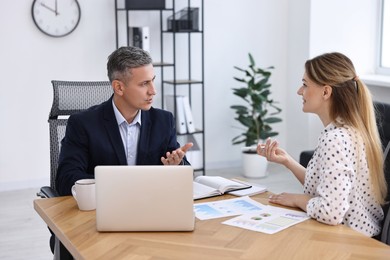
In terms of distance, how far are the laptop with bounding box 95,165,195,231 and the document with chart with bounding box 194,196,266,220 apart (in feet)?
0.64

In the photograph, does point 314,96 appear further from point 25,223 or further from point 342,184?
point 25,223

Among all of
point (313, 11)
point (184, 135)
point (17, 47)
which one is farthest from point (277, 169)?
point (17, 47)

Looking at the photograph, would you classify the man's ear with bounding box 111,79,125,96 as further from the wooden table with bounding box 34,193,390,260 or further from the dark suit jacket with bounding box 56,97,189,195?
the wooden table with bounding box 34,193,390,260

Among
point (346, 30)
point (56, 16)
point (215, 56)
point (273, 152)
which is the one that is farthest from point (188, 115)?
point (273, 152)

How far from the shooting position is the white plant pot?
218 inches

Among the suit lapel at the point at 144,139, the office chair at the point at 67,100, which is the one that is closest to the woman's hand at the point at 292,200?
the suit lapel at the point at 144,139

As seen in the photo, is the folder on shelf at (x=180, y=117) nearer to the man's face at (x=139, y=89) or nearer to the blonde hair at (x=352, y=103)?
the man's face at (x=139, y=89)

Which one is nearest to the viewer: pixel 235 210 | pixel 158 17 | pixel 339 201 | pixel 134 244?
pixel 134 244

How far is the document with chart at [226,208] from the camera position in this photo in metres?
2.17

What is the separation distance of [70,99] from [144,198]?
1187 mm

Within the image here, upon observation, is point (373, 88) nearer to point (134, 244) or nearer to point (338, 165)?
point (338, 165)

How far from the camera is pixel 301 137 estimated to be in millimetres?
5863

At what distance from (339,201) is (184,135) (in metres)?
3.52

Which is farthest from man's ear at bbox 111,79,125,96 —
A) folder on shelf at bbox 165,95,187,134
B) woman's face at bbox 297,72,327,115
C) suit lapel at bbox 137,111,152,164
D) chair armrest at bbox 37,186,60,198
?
folder on shelf at bbox 165,95,187,134
